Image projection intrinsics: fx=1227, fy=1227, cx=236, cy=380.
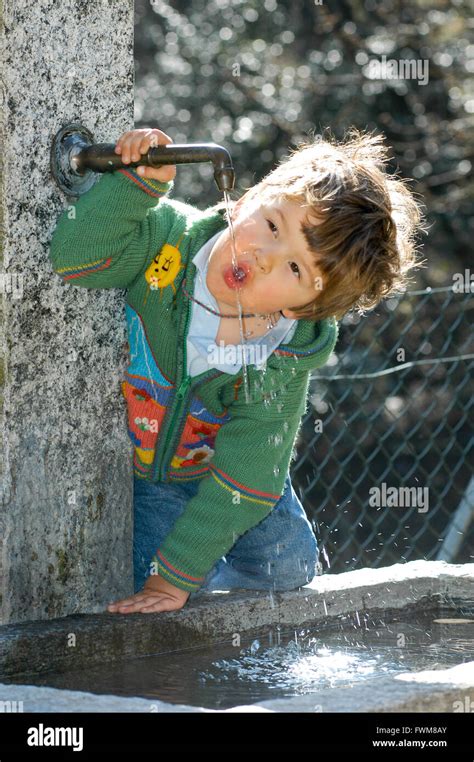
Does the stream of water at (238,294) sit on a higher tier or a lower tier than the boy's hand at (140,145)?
lower

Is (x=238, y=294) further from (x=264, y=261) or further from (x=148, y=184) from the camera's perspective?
(x=148, y=184)

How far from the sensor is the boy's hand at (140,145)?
2.49m

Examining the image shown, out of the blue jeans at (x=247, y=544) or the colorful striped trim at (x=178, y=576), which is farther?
the blue jeans at (x=247, y=544)

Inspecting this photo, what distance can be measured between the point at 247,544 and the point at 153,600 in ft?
1.92

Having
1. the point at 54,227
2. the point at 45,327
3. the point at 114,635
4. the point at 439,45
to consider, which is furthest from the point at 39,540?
the point at 439,45

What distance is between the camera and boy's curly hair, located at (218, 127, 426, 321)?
108 inches

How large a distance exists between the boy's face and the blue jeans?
56cm

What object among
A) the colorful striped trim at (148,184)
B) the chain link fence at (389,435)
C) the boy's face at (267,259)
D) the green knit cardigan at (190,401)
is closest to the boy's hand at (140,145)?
the colorful striped trim at (148,184)

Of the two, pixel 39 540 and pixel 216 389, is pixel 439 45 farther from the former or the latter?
pixel 39 540

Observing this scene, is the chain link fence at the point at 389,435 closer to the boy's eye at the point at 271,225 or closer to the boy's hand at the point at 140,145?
the boy's eye at the point at 271,225

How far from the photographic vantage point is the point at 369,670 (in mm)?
2656

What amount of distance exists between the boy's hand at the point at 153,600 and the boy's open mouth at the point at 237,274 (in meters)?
0.68

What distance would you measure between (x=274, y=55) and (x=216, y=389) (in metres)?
4.85

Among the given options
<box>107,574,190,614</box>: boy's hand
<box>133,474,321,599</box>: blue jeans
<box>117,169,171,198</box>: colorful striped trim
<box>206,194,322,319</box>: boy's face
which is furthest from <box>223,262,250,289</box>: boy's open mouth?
<box>107,574,190,614</box>: boy's hand
